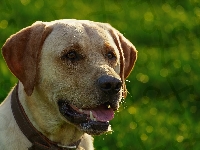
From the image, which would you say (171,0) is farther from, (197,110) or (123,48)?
(123,48)

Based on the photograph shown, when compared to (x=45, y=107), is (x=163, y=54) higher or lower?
lower

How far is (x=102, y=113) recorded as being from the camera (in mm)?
5926

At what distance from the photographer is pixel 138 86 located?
10.0 meters

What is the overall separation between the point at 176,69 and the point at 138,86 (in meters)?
0.87

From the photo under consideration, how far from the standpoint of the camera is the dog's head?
230 inches

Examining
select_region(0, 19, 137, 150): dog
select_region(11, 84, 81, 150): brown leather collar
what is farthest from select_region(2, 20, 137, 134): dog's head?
select_region(11, 84, 81, 150): brown leather collar

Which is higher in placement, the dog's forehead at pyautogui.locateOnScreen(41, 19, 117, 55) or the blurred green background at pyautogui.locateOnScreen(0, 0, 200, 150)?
the dog's forehead at pyautogui.locateOnScreen(41, 19, 117, 55)

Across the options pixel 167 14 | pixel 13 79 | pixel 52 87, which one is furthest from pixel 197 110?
pixel 52 87

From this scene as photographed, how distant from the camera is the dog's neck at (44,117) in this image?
5.94 m

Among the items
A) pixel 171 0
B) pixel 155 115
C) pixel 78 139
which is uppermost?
pixel 78 139

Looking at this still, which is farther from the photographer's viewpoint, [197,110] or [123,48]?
[197,110]

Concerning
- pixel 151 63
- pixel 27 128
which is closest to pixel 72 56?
pixel 27 128

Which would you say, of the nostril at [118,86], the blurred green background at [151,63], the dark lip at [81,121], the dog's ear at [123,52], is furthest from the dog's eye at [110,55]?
the blurred green background at [151,63]

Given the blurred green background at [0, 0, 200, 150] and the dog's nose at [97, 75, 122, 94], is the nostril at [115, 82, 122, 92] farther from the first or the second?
the blurred green background at [0, 0, 200, 150]
